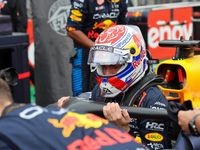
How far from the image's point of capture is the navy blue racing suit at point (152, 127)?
8.55ft

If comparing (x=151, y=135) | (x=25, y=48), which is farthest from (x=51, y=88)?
(x=151, y=135)

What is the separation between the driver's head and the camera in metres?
2.86

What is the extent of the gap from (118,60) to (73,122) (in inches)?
47.1

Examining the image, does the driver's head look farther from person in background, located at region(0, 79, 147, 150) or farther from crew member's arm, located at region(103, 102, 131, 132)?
person in background, located at region(0, 79, 147, 150)

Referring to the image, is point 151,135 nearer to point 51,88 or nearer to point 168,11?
point 51,88

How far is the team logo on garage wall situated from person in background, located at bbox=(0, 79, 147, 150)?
3889mm

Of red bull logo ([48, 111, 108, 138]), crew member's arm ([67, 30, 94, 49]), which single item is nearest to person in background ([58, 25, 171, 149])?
red bull logo ([48, 111, 108, 138])

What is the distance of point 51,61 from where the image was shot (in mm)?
5770

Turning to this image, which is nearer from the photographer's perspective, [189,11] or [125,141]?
[125,141]

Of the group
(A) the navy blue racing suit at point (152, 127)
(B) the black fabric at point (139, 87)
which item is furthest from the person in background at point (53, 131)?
(B) the black fabric at point (139, 87)

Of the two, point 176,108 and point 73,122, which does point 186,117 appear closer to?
point 176,108

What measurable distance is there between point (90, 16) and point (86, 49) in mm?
368

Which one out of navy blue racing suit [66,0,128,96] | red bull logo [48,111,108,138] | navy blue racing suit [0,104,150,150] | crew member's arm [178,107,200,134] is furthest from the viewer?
navy blue racing suit [66,0,128,96]

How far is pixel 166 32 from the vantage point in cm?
943
